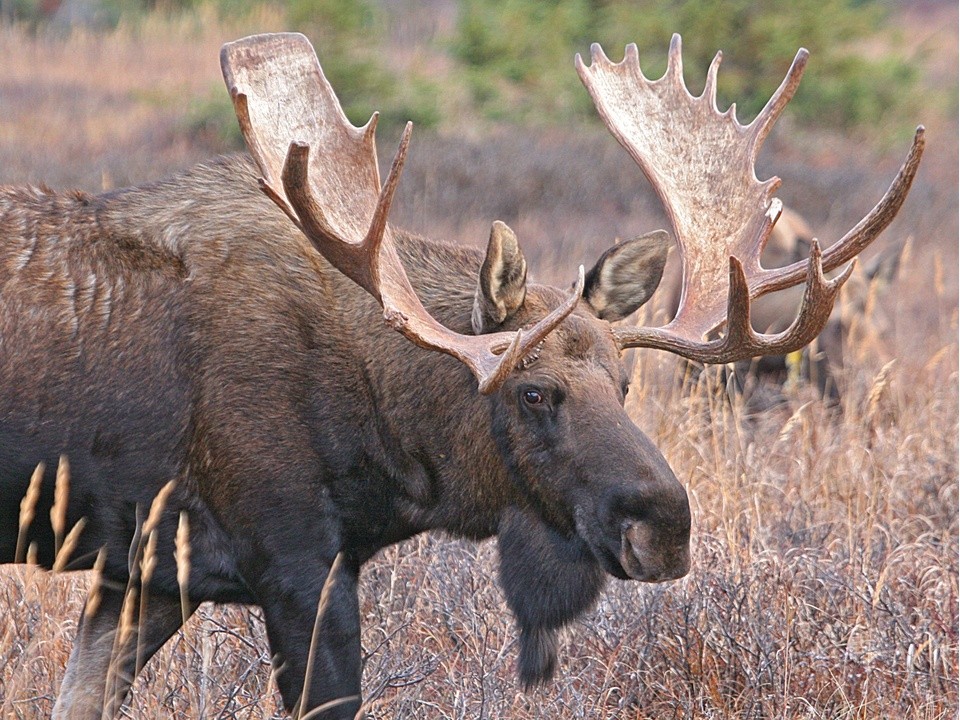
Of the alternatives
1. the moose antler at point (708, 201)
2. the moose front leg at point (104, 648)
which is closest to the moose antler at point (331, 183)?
the moose antler at point (708, 201)

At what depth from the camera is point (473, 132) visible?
1528 cm

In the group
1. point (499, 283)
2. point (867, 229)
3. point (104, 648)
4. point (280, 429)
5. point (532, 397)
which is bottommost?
point (104, 648)

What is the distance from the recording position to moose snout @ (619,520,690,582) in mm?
3025

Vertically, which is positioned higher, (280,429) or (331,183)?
(331,183)

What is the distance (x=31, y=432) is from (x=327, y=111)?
1.15 meters

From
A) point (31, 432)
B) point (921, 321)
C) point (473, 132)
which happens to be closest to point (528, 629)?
point (31, 432)

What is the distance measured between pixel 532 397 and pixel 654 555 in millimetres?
520

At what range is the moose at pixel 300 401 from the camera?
322 cm

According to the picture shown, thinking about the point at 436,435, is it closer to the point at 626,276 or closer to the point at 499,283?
the point at 499,283

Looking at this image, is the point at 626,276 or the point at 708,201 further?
the point at 708,201

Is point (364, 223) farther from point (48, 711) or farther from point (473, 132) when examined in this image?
point (473, 132)

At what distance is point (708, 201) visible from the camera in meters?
3.98

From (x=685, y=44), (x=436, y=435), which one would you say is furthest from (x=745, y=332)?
(x=685, y=44)

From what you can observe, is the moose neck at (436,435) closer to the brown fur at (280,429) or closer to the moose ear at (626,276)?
the brown fur at (280,429)
